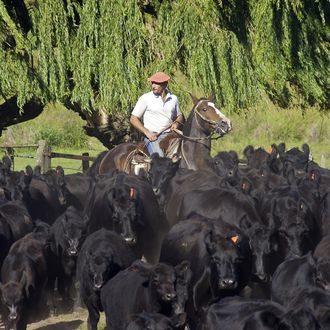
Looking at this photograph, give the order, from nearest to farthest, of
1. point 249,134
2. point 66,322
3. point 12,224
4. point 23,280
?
1. point 23,280
2. point 66,322
3. point 12,224
4. point 249,134

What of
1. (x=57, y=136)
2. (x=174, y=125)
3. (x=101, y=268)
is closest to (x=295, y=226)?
(x=101, y=268)

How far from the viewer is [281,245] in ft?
39.2

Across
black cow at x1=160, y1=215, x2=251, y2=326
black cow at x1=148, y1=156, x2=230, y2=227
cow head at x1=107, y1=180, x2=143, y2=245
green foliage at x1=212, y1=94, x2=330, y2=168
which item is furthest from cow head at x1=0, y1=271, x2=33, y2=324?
green foliage at x1=212, y1=94, x2=330, y2=168

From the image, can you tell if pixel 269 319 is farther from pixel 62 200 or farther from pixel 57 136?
pixel 57 136

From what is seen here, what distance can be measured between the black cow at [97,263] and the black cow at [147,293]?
45 centimetres

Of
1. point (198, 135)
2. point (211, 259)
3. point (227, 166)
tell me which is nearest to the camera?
point (211, 259)

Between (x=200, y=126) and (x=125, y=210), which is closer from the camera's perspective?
(x=125, y=210)

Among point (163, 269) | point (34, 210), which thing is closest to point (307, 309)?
point (163, 269)

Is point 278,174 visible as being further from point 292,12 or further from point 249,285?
point 292,12

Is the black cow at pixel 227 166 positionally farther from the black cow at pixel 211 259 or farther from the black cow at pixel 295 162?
the black cow at pixel 211 259

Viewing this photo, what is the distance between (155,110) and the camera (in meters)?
16.6

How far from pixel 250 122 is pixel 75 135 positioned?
662 cm

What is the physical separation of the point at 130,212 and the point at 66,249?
888 mm

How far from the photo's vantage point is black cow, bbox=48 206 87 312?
1266 cm
